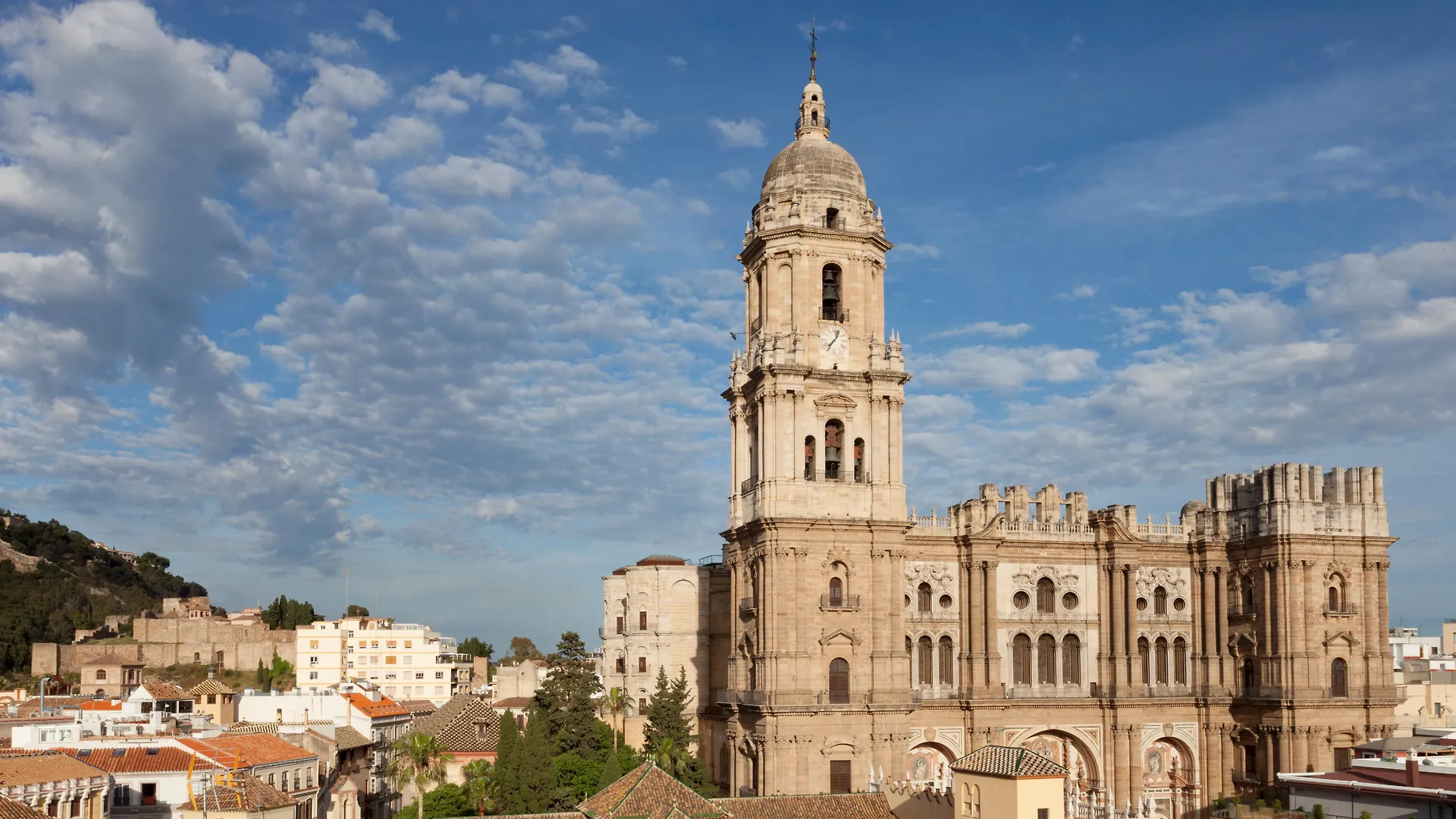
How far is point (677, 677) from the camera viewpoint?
74.9m

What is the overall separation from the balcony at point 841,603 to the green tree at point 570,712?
16.8 m

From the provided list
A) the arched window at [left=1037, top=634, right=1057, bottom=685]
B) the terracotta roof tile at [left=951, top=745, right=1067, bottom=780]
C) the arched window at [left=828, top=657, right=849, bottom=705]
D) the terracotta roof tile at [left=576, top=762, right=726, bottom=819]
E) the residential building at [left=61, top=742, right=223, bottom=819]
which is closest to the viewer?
the terracotta roof tile at [left=951, top=745, right=1067, bottom=780]

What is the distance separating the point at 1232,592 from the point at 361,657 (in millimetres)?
84630

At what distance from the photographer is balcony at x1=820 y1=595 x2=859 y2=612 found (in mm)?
60469

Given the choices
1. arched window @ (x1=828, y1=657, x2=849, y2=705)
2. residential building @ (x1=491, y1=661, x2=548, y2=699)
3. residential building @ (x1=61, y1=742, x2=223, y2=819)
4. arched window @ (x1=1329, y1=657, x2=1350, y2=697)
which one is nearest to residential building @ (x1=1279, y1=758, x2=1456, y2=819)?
arched window @ (x1=1329, y1=657, x2=1350, y2=697)

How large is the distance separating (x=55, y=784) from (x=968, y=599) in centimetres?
3983

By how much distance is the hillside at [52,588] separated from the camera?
457ft

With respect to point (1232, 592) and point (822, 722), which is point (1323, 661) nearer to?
point (1232, 592)

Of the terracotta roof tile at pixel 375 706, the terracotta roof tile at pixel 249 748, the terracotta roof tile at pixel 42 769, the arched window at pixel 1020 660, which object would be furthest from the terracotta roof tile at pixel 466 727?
the terracotta roof tile at pixel 42 769

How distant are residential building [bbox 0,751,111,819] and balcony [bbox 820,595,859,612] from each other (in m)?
29.4

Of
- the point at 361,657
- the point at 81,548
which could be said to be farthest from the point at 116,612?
the point at 361,657

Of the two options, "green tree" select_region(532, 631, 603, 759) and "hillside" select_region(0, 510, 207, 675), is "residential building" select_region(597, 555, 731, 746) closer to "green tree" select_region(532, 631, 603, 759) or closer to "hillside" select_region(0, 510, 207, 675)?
"green tree" select_region(532, 631, 603, 759)

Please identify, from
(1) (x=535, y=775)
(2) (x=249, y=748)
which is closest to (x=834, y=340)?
(1) (x=535, y=775)

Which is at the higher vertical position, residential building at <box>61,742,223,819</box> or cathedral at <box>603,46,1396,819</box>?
cathedral at <box>603,46,1396,819</box>
